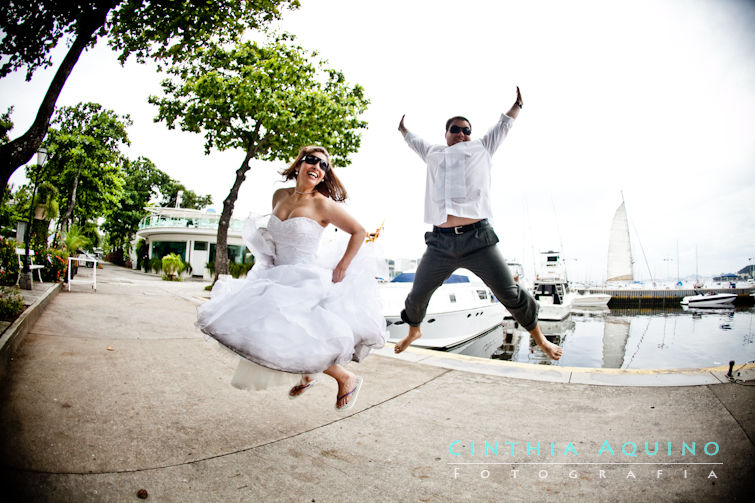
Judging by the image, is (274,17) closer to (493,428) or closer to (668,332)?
(493,428)

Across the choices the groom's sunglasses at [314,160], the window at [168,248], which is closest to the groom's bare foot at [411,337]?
the groom's sunglasses at [314,160]

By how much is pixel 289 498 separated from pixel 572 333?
21245 mm

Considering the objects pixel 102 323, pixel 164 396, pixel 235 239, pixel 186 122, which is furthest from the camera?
pixel 235 239

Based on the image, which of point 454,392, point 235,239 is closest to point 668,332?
point 454,392

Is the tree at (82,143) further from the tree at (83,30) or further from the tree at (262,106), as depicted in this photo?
the tree at (262,106)

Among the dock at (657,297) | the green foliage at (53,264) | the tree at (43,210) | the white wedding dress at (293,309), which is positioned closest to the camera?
the white wedding dress at (293,309)

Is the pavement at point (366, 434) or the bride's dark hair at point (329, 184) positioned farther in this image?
the bride's dark hair at point (329, 184)

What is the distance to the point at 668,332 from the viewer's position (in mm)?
22125

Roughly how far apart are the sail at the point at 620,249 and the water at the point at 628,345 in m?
24.8

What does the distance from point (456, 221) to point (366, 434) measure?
171cm

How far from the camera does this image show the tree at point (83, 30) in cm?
239

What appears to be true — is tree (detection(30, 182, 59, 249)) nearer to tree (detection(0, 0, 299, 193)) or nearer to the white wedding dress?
tree (detection(0, 0, 299, 193))

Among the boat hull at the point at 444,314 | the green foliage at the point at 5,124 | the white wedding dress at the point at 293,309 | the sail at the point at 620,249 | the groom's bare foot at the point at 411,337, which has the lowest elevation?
the boat hull at the point at 444,314

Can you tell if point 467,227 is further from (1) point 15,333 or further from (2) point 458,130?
→ (1) point 15,333
